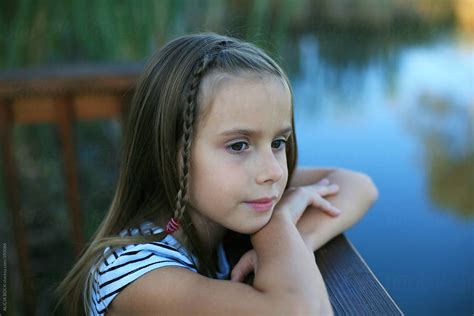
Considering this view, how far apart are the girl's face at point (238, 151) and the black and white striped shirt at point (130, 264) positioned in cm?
11

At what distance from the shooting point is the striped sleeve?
1.03 metres

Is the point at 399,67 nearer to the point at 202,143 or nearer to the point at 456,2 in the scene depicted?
the point at 456,2

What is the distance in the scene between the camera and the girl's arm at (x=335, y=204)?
Result: 1216mm

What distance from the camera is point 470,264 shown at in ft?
7.63

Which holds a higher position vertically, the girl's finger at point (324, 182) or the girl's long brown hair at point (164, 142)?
the girl's long brown hair at point (164, 142)

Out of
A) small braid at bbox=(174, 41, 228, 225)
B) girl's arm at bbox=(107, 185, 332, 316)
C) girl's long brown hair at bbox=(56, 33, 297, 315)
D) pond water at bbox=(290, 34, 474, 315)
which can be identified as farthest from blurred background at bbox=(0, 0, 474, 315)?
girl's arm at bbox=(107, 185, 332, 316)

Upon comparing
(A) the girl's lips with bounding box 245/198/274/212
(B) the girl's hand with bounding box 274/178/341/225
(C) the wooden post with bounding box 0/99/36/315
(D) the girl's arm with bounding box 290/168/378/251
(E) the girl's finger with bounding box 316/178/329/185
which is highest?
(A) the girl's lips with bounding box 245/198/274/212

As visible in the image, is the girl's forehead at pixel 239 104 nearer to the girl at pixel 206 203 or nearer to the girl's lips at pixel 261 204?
the girl at pixel 206 203

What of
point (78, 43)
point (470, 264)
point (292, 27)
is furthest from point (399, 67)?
point (78, 43)

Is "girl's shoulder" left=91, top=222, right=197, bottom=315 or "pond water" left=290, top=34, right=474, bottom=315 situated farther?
"pond water" left=290, top=34, right=474, bottom=315

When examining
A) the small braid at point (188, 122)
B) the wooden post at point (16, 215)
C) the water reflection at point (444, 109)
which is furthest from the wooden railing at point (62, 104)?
the water reflection at point (444, 109)

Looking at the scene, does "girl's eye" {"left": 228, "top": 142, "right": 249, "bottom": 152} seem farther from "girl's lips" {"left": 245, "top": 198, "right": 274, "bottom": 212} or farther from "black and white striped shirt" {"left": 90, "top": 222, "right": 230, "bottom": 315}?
"black and white striped shirt" {"left": 90, "top": 222, "right": 230, "bottom": 315}

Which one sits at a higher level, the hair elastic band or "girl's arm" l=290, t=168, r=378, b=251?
the hair elastic band

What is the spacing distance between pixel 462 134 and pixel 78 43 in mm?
1896
